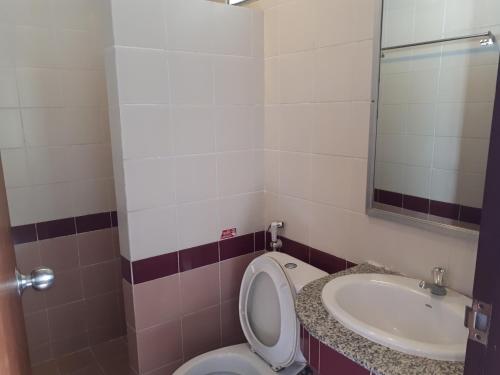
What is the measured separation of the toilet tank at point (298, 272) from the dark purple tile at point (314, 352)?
313 millimetres

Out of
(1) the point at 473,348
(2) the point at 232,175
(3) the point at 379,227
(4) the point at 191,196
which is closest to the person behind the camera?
(1) the point at 473,348

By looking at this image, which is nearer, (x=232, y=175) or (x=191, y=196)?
(x=191, y=196)

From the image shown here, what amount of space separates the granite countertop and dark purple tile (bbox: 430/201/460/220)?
1.54 ft

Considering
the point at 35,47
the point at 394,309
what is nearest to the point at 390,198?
the point at 394,309

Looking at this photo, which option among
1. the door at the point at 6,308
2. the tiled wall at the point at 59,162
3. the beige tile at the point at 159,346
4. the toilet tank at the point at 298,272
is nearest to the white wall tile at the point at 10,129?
the tiled wall at the point at 59,162

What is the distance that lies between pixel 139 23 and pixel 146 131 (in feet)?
1.27

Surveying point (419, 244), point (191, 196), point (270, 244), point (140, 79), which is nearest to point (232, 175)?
point (191, 196)

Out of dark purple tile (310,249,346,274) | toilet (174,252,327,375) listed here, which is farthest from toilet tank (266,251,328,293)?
dark purple tile (310,249,346,274)

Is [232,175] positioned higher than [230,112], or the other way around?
[230,112]

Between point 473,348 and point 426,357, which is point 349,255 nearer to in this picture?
point 426,357

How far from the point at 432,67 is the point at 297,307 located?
0.86 m

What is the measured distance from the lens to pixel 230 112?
65.7 inches

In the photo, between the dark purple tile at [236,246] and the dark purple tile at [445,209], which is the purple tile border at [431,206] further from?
the dark purple tile at [236,246]

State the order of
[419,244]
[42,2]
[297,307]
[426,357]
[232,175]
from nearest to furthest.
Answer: [426,357] < [297,307] < [419,244] < [232,175] < [42,2]
